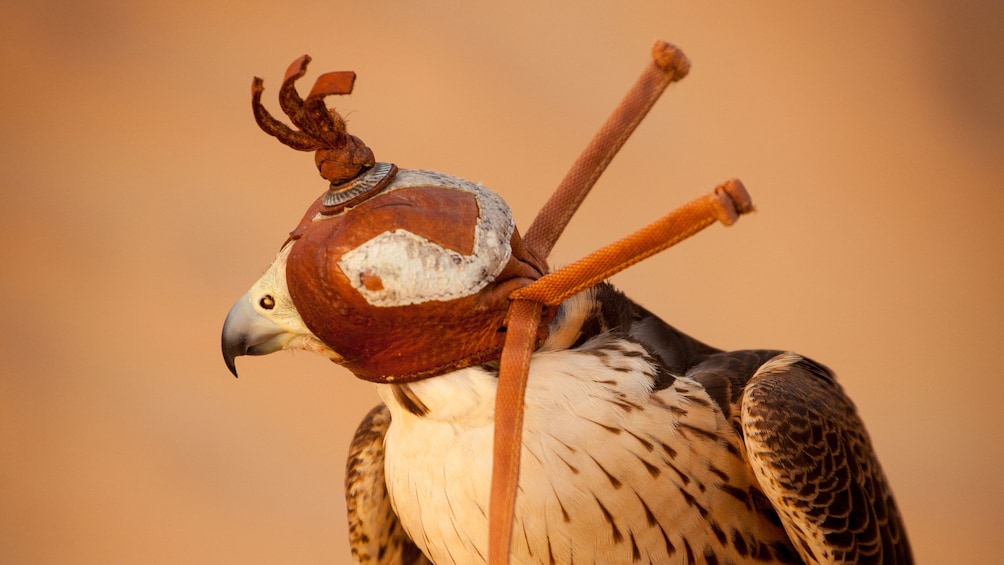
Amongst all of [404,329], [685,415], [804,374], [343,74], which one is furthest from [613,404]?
[343,74]

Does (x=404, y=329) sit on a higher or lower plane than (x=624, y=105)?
lower

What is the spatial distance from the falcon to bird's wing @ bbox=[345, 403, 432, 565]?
0.26 metres

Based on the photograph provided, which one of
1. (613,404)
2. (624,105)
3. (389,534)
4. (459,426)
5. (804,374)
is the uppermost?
(624,105)

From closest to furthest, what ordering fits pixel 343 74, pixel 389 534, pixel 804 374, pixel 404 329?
1. pixel 343 74
2. pixel 404 329
3. pixel 804 374
4. pixel 389 534

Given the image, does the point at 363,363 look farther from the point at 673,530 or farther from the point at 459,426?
the point at 673,530

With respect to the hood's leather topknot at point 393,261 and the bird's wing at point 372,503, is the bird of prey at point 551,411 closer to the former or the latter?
the hood's leather topknot at point 393,261

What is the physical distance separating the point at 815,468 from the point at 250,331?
0.70m

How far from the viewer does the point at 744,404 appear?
4.01 ft

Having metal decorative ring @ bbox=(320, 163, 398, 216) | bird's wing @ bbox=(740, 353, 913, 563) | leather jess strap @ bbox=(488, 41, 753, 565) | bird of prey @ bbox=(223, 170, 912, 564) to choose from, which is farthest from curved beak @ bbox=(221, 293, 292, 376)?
bird's wing @ bbox=(740, 353, 913, 563)

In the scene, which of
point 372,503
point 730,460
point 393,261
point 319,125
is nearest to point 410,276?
point 393,261

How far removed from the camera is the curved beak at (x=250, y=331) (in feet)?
3.53

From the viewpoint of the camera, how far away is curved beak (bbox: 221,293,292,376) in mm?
1075

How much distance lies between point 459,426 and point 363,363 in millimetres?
132

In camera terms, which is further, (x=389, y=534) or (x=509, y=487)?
(x=389, y=534)
